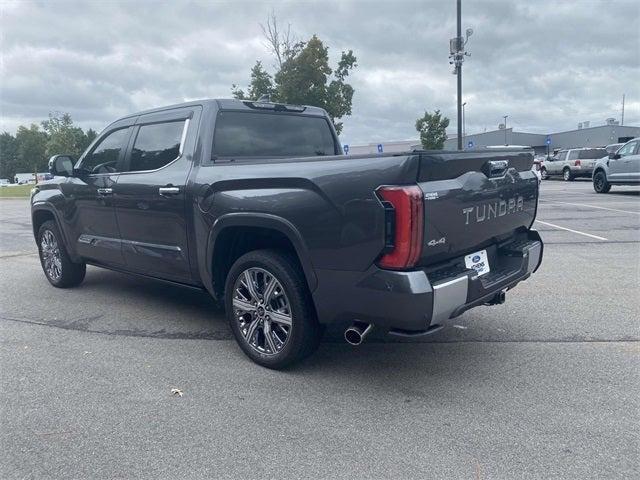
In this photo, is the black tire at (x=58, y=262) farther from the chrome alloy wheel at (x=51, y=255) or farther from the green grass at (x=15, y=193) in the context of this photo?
the green grass at (x=15, y=193)

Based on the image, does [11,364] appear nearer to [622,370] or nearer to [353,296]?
[353,296]

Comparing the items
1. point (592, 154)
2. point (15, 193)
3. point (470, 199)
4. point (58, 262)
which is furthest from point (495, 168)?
point (15, 193)

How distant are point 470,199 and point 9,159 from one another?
119088 millimetres

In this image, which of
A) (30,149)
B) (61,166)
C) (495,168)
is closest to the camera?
(495,168)

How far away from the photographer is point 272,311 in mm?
3879

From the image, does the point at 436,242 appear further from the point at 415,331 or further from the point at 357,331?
the point at 357,331

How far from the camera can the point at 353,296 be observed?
3.32 m

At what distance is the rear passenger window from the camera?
4.72m

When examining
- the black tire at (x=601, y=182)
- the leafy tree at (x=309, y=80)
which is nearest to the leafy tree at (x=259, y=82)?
the leafy tree at (x=309, y=80)

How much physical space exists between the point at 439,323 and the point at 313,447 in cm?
103

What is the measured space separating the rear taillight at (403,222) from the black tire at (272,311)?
805 mm

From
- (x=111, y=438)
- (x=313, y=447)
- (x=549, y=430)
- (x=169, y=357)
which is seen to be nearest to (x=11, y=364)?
(x=169, y=357)

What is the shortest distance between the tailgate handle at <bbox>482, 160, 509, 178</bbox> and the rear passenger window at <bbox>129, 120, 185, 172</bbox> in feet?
8.19

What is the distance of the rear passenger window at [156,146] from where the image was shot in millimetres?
4719
